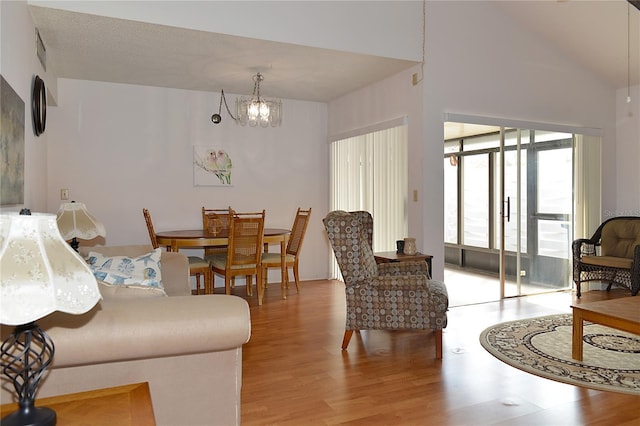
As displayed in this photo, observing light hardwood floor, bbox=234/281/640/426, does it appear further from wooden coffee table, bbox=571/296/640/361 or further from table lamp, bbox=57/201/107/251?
table lamp, bbox=57/201/107/251

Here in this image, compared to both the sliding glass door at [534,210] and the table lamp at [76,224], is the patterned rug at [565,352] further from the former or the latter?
the table lamp at [76,224]

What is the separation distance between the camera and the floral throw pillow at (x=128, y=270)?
7.96 ft

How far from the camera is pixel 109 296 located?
6.69 ft

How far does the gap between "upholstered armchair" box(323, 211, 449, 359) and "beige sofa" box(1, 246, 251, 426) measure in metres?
1.63

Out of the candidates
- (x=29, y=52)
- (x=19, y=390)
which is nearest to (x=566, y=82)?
(x=29, y=52)

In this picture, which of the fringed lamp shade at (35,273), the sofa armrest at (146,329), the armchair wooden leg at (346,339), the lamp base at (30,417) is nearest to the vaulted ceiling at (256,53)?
the armchair wooden leg at (346,339)

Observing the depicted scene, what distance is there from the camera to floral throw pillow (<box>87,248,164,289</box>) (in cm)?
243

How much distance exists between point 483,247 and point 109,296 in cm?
557


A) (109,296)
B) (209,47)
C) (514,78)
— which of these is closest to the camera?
(109,296)

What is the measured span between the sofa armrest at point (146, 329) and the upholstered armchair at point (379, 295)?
1.67 m

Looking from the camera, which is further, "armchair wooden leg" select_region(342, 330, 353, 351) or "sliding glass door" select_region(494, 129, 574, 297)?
"sliding glass door" select_region(494, 129, 574, 297)

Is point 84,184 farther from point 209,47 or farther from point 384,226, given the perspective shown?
point 384,226

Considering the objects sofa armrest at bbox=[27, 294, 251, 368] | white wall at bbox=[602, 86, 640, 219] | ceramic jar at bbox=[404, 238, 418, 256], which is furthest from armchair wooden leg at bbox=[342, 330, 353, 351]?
white wall at bbox=[602, 86, 640, 219]

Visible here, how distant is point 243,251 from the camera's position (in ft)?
16.8
